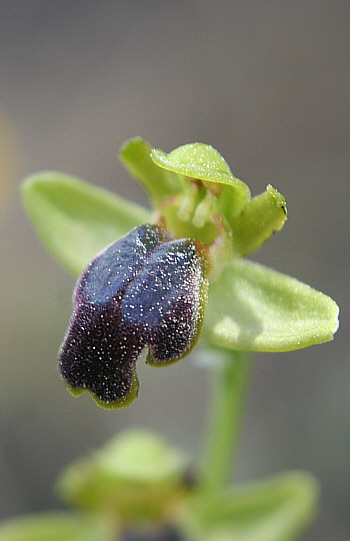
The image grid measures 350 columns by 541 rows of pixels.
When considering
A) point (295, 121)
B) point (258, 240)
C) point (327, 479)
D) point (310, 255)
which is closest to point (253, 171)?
point (295, 121)

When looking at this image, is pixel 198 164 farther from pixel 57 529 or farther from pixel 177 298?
pixel 57 529

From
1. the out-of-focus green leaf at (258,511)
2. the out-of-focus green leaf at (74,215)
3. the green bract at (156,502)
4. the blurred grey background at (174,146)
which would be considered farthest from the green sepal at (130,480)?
the out-of-focus green leaf at (74,215)

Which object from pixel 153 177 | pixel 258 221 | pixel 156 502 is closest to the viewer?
pixel 258 221

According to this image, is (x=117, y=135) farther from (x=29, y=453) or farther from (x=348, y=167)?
(x=29, y=453)

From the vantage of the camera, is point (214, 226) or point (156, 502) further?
point (156, 502)

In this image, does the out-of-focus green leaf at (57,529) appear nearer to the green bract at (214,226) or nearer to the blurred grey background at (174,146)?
→ the blurred grey background at (174,146)

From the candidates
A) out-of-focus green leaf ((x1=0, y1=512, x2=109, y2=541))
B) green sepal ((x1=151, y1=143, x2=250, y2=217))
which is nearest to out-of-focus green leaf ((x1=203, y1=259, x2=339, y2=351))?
green sepal ((x1=151, y1=143, x2=250, y2=217))

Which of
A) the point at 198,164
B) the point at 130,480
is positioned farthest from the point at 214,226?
the point at 130,480
